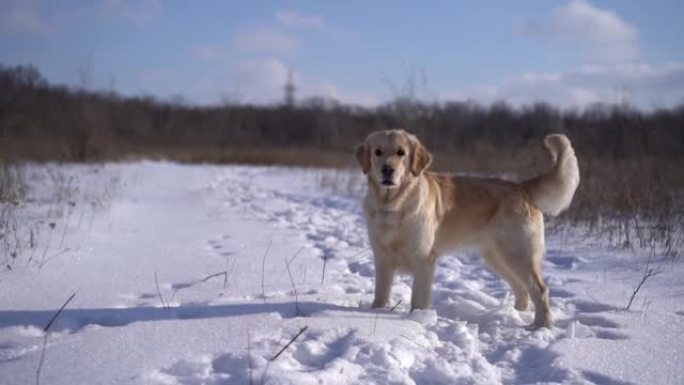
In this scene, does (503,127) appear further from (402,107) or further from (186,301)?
(186,301)

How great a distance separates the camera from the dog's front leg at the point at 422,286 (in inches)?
150

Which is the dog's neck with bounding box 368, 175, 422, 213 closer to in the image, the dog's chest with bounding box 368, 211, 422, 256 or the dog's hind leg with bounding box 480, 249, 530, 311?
the dog's chest with bounding box 368, 211, 422, 256

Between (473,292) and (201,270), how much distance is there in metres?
2.34

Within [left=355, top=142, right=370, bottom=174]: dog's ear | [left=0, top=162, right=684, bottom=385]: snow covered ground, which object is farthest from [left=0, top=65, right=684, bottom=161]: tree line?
[left=355, top=142, right=370, bottom=174]: dog's ear

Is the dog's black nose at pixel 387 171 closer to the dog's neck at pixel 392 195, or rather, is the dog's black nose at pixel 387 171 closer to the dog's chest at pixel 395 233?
the dog's neck at pixel 392 195

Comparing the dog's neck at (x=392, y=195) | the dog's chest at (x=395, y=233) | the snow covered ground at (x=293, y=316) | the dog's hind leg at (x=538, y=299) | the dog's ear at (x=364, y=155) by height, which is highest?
the dog's ear at (x=364, y=155)

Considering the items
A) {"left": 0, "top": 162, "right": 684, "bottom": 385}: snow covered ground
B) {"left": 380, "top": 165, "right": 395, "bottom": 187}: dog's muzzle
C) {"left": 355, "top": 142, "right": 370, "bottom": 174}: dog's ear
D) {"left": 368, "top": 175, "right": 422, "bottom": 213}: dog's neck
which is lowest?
{"left": 0, "top": 162, "right": 684, "bottom": 385}: snow covered ground

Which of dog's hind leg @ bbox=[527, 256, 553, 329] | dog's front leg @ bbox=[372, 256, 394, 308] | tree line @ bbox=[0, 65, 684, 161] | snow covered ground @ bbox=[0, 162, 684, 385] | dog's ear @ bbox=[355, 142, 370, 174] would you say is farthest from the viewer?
tree line @ bbox=[0, 65, 684, 161]

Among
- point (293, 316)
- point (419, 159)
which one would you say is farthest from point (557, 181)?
point (293, 316)

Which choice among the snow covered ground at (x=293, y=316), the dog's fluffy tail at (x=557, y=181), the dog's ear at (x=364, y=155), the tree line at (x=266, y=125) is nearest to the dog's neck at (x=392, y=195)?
the dog's ear at (x=364, y=155)

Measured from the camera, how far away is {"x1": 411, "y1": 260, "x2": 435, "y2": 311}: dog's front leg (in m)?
3.80

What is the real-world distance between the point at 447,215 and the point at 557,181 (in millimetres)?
892

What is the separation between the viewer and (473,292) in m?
4.44

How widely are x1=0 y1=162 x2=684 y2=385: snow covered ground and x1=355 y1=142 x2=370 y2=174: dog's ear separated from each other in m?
1.02
